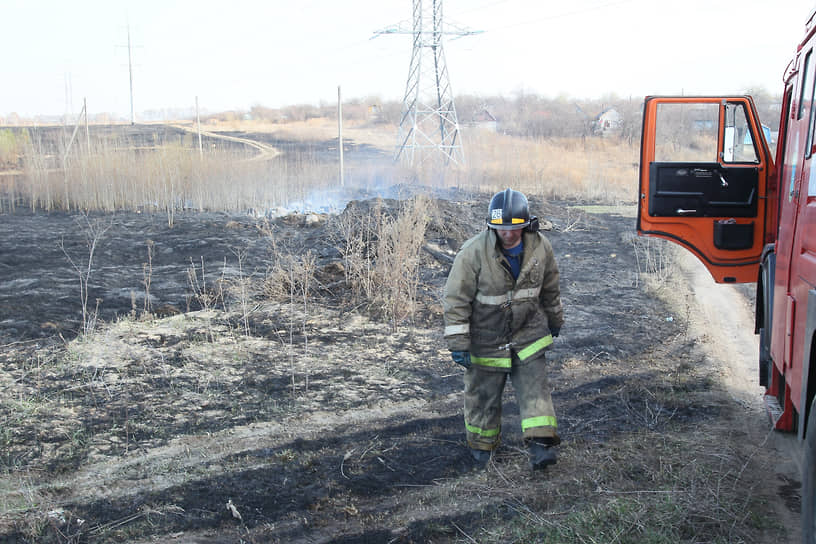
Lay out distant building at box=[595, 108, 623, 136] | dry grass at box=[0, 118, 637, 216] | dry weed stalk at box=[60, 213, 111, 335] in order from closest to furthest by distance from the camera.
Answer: dry weed stalk at box=[60, 213, 111, 335], dry grass at box=[0, 118, 637, 216], distant building at box=[595, 108, 623, 136]

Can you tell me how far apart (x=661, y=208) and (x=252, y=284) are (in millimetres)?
5601

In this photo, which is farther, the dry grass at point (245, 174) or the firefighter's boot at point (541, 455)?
the dry grass at point (245, 174)

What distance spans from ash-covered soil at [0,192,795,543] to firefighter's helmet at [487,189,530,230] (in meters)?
1.59

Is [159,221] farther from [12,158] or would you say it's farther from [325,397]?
→ [12,158]

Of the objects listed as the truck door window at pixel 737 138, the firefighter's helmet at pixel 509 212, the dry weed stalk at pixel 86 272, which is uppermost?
the truck door window at pixel 737 138

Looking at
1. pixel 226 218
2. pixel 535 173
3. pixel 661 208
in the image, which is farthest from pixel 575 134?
pixel 661 208

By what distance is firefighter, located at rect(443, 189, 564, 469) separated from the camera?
4.05 metres

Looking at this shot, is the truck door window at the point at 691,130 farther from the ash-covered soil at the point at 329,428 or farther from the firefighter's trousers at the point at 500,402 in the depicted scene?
the firefighter's trousers at the point at 500,402

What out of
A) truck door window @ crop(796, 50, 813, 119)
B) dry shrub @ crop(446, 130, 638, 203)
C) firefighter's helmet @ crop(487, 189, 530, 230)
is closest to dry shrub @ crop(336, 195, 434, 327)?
firefighter's helmet @ crop(487, 189, 530, 230)

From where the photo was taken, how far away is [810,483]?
110 inches

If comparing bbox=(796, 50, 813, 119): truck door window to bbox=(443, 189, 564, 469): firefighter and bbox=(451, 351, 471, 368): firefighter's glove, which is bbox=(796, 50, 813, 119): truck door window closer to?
bbox=(443, 189, 564, 469): firefighter

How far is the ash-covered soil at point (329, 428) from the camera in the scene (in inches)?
143

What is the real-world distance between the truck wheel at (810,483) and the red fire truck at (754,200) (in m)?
0.43

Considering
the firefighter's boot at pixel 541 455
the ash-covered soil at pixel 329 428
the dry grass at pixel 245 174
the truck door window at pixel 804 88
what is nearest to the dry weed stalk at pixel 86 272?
the ash-covered soil at pixel 329 428
